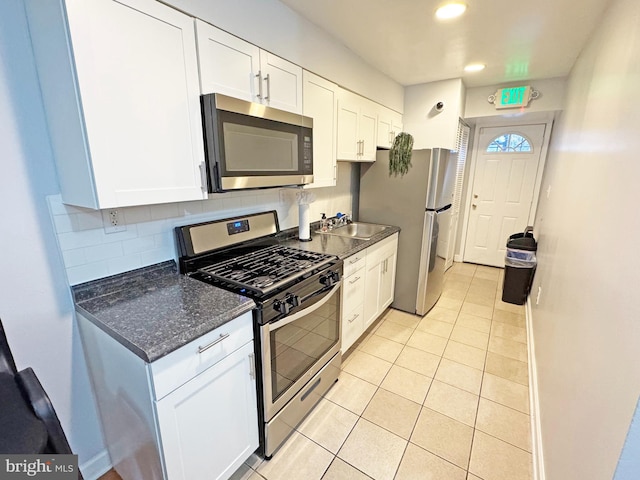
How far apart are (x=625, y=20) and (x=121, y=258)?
2.63m

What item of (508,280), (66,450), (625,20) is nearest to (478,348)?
(508,280)

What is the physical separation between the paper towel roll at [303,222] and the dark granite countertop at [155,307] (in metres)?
1.01

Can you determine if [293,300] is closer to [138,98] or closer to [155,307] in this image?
[155,307]

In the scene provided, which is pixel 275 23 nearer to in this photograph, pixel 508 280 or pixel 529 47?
pixel 529 47

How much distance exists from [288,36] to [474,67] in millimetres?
2015

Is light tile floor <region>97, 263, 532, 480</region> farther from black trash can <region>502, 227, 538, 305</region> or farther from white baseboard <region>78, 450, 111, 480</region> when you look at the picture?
black trash can <region>502, 227, 538, 305</region>

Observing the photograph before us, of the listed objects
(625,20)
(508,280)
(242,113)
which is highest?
(625,20)

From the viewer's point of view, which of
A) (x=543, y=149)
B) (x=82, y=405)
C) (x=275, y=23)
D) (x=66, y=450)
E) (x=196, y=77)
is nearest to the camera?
(x=66, y=450)

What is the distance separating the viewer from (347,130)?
8.03 feet

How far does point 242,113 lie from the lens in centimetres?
147

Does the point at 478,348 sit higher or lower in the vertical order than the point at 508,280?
lower


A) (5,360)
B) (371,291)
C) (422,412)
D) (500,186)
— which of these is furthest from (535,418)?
(500,186)

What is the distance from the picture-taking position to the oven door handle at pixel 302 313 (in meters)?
1.42

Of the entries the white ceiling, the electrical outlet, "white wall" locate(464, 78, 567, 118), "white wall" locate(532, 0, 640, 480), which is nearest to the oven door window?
the electrical outlet
